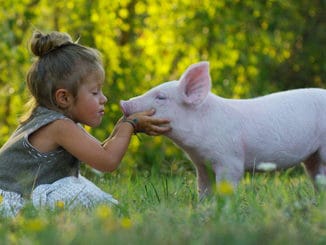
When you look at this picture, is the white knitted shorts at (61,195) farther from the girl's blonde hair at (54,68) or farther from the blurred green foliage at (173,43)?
the blurred green foliage at (173,43)

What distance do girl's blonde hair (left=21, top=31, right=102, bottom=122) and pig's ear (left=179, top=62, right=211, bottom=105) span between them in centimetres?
53

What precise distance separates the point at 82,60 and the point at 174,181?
1.24 m

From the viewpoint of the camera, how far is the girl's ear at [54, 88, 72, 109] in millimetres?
4250

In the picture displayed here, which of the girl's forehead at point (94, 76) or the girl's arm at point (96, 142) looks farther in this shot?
the girl's forehead at point (94, 76)

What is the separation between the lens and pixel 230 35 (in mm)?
8617

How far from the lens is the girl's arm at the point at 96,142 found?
4.11m

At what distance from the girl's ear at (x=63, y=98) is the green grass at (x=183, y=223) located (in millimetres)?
677

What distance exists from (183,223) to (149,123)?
1136 mm

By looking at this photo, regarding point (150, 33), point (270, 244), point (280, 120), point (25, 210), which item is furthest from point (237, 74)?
point (270, 244)

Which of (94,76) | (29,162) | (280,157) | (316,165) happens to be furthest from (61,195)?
(316,165)

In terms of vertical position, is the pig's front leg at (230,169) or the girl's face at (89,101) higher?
the girl's face at (89,101)

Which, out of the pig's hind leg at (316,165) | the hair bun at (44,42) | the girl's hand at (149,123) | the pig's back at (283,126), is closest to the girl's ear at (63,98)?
the hair bun at (44,42)

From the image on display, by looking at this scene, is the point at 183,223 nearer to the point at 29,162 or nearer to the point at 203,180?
the point at 203,180

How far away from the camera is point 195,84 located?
418 centimetres
